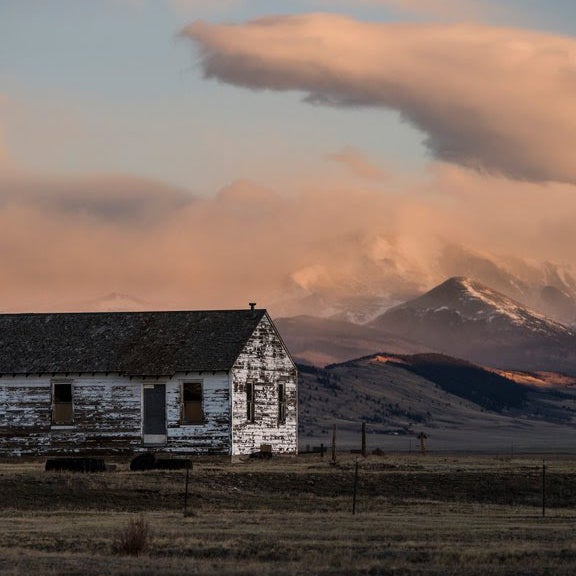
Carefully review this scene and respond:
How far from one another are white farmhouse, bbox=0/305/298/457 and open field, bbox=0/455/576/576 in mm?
2084

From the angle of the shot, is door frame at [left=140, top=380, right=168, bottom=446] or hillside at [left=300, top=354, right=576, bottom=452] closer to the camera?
→ door frame at [left=140, top=380, right=168, bottom=446]

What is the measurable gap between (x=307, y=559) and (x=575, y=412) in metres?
160

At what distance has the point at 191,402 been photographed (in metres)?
58.3

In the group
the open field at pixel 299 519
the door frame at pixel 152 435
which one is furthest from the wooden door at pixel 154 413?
the open field at pixel 299 519

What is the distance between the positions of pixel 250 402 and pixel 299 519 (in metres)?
22.2

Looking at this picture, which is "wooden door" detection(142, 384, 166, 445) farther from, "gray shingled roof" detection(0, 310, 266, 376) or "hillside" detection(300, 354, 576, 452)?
"hillside" detection(300, 354, 576, 452)

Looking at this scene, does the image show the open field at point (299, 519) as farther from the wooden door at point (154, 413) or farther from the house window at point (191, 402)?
the wooden door at point (154, 413)

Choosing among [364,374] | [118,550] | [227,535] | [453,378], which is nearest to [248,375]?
[227,535]

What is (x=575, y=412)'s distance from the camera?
603 feet

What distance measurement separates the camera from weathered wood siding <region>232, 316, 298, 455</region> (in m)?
58.7

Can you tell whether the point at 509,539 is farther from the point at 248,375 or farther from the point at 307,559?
the point at 248,375

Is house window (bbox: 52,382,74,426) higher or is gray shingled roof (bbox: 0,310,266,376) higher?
gray shingled roof (bbox: 0,310,266,376)

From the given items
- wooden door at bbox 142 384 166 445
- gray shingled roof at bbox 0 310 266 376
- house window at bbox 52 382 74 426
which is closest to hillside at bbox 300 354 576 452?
gray shingled roof at bbox 0 310 266 376

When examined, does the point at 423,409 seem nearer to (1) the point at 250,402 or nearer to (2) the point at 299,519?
(1) the point at 250,402
